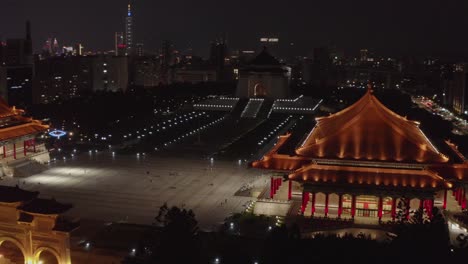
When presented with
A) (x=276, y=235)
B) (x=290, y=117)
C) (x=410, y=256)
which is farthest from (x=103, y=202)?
(x=290, y=117)

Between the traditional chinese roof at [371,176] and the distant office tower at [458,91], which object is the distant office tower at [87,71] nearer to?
the distant office tower at [458,91]

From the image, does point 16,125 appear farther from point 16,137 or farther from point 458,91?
point 458,91

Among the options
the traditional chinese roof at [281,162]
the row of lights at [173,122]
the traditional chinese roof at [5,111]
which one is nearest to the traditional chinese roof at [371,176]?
the traditional chinese roof at [281,162]

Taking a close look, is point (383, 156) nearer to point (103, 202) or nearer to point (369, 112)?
point (369, 112)

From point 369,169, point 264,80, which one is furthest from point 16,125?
point 264,80

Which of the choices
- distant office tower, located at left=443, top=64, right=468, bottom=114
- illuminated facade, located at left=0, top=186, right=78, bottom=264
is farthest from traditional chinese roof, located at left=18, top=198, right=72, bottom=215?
distant office tower, located at left=443, top=64, right=468, bottom=114

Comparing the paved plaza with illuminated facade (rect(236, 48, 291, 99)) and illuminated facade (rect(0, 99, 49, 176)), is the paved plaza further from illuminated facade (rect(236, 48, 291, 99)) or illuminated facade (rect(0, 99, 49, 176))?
illuminated facade (rect(236, 48, 291, 99))

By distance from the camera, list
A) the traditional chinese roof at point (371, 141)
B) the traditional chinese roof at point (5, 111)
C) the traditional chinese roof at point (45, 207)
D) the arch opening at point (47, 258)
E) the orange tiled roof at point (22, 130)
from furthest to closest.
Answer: the traditional chinese roof at point (5, 111), the orange tiled roof at point (22, 130), the traditional chinese roof at point (371, 141), the arch opening at point (47, 258), the traditional chinese roof at point (45, 207)
